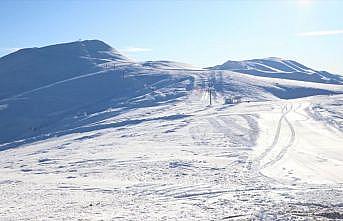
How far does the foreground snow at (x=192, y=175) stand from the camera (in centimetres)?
2200

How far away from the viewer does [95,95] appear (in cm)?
14200

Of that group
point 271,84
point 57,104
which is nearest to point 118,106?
point 57,104

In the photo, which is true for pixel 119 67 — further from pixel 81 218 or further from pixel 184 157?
pixel 81 218

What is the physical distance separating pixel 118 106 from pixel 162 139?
61.8 meters

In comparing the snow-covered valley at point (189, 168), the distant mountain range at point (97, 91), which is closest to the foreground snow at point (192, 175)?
the snow-covered valley at point (189, 168)

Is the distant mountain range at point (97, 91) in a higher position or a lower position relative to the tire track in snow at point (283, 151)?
lower

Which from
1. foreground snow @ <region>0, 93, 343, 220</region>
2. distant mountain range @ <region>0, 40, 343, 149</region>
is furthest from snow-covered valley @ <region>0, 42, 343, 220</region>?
distant mountain range @ <region>0, 40, 343, 149</region>

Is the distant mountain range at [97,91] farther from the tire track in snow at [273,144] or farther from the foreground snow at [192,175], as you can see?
the tire track in snow at [273,144]

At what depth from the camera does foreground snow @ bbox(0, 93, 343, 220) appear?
22005 mm

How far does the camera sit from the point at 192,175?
110 feet

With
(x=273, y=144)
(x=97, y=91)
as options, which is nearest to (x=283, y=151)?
(x=273, y=144)

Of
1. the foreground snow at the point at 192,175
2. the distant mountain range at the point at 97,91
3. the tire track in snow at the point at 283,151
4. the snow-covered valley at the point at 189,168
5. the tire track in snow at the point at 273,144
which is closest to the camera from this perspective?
the foreground snow at the point at 192,175

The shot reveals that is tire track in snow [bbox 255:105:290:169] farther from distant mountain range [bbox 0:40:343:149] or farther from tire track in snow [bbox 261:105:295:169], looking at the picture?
distant mountain range [bbox 0:40:343:149]

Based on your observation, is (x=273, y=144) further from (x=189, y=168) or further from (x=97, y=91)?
(x=97, y=91)
